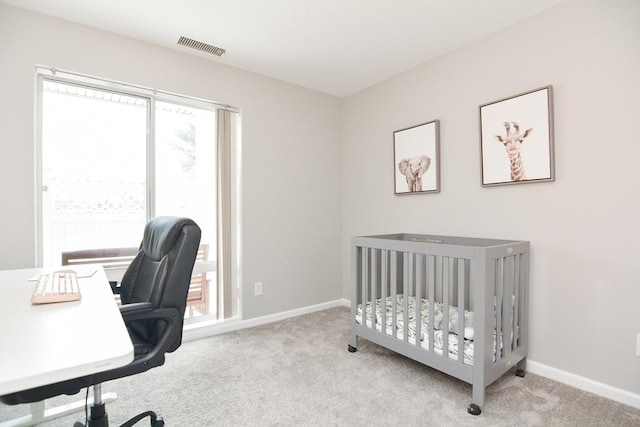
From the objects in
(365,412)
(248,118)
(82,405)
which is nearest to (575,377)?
(365,412)

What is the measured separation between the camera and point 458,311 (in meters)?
1.76

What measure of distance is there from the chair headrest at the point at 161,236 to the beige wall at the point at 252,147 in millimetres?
1019

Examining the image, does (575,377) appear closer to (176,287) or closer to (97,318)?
(176,287)

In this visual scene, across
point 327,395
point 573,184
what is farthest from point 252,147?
point 573,184

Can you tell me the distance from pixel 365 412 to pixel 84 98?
277cm

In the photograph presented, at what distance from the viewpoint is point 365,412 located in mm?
1645

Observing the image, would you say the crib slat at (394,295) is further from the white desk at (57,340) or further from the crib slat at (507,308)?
the white desk at (57,340)

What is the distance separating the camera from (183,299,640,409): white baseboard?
5.62 feet

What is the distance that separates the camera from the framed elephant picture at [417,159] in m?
2.62

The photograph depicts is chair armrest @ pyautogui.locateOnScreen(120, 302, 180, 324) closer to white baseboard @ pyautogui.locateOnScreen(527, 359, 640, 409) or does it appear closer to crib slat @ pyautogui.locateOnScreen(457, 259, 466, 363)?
crib slat @ pyautogui.locateOnScreen(457, 259, 466, 363)

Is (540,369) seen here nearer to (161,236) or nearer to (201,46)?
(161,236)

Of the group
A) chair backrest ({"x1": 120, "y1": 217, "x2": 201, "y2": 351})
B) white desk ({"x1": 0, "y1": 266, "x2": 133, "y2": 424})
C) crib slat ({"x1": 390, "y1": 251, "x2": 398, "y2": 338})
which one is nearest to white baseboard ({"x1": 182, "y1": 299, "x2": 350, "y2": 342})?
chair backrest ({"x1": 120, "y1": 217, "x2": 201, "y2": 351})

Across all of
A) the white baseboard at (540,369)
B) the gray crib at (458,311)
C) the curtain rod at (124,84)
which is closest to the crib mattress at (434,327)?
the gray crib at (458,311)

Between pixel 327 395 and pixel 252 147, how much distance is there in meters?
2.10
